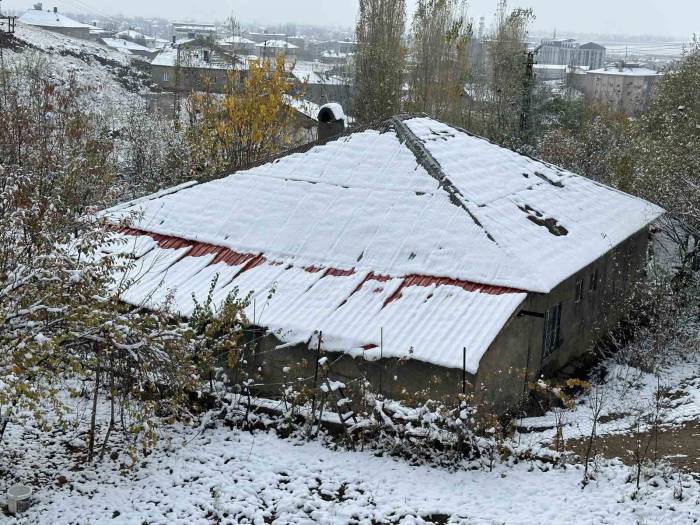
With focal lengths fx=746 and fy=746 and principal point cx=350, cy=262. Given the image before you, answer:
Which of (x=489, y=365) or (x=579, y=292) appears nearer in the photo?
(x=489, y=365)

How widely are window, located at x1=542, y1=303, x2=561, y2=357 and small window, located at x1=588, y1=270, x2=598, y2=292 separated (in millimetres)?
2056

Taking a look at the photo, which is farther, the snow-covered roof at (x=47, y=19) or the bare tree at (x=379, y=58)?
the snow-covered roof at (x=47, y=19)

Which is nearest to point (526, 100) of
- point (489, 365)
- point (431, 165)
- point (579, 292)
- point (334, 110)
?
point (334, 110)

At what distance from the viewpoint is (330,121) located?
1859 cm

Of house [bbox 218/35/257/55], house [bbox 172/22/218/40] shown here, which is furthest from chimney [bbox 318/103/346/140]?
house [bbox 172/22/218/40]

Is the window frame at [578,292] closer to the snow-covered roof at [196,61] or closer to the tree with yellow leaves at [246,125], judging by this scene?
the tree with yellow leaves at [246,125]

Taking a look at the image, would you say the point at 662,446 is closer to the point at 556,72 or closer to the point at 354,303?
the point at 354,303

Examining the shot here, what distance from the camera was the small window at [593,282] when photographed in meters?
16.4

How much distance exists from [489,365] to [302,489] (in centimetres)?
407

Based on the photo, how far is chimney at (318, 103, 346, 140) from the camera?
1855 centimetres

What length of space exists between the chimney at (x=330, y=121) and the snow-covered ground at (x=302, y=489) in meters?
10.1

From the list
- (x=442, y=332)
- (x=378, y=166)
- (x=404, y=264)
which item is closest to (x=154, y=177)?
(x=378, y=166)

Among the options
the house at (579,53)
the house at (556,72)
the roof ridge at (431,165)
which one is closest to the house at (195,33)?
the house at (556,72)

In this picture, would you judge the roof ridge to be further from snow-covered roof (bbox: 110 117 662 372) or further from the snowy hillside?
the snowy hillside
